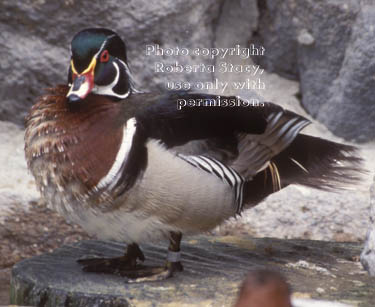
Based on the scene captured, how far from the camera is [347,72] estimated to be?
2.77 meters

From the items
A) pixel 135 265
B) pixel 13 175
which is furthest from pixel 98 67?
pixel 13 175

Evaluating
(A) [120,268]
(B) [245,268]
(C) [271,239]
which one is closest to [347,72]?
(C) [271,239]

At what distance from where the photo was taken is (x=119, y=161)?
1.90 metres

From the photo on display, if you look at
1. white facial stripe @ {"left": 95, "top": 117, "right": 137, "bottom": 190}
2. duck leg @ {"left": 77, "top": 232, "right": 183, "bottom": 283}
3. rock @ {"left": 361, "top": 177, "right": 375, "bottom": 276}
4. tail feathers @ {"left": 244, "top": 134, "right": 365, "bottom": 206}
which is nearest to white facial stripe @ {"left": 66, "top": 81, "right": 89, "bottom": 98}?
white facial stripe @ {"left": 95, "top": 117, "right": 137, "bottom": 190}

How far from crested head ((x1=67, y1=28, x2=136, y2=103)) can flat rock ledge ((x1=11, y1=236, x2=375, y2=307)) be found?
16.9 inches

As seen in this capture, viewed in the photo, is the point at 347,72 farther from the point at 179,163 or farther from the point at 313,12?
the point at 179,163

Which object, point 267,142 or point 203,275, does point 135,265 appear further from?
point 267,142

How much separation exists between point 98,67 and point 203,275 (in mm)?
562

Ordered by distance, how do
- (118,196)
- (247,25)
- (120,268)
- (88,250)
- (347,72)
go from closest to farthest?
(118,196) < (120,268) < (88,250) < (347,72) < (247,25)

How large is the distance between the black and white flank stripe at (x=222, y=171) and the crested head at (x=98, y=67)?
0.23 metres

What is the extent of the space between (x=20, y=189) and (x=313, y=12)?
1116 mm

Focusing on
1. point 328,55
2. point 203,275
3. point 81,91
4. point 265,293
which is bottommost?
point 203,275

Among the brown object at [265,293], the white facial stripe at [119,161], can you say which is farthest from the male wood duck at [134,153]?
the brown object at [265,293]

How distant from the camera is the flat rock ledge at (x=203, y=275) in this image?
188 cm
